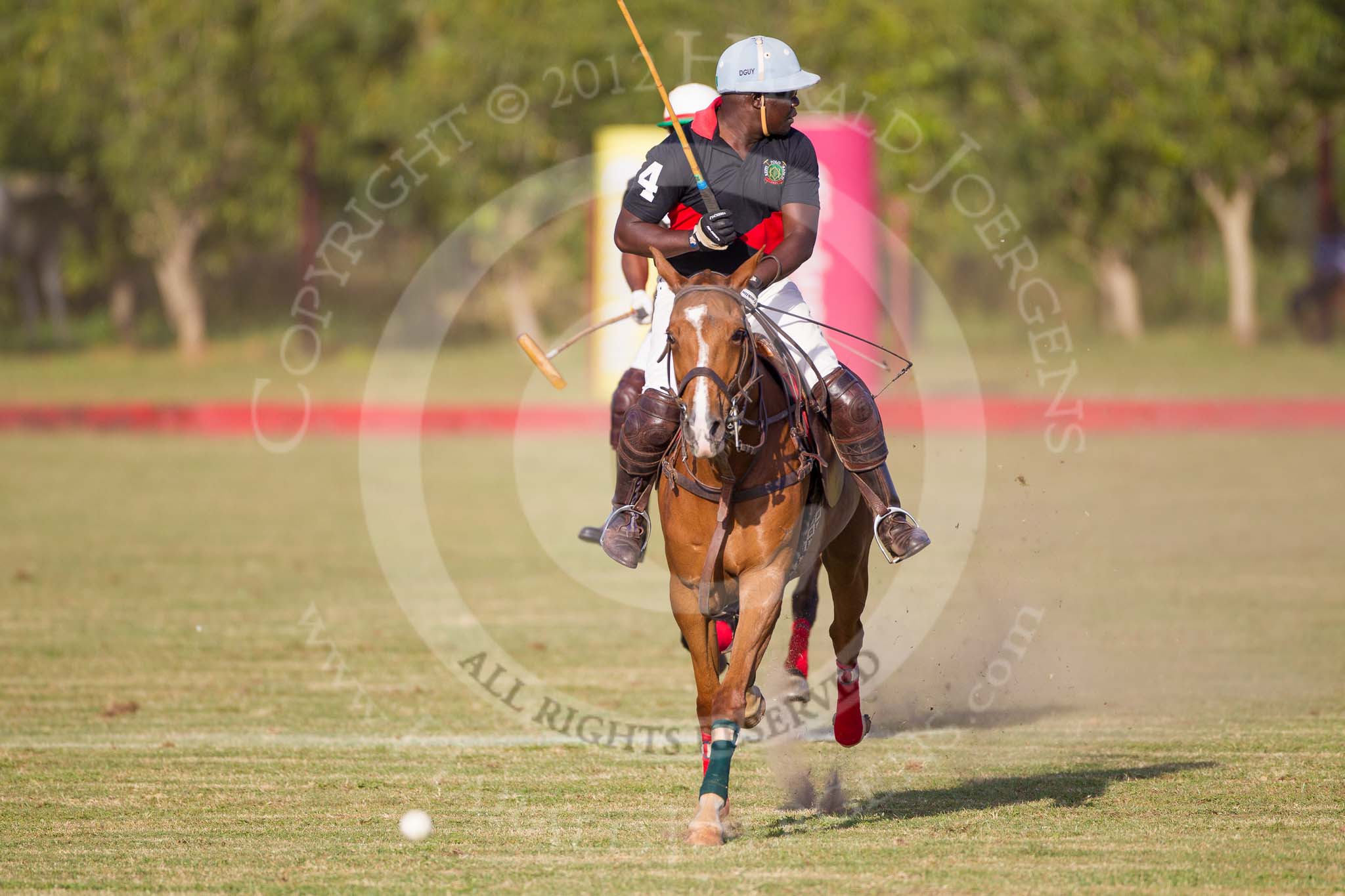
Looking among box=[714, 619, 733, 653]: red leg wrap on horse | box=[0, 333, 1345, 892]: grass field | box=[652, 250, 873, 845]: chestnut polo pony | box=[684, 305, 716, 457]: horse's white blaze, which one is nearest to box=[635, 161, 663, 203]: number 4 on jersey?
box=[652, 250, 873, 845]: chestnut polo pony

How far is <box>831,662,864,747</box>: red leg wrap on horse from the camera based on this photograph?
7.09m

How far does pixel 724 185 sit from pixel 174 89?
32757mm

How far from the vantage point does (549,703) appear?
898 centimetres

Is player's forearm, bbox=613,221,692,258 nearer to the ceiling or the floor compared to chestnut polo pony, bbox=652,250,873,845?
nearer to the ceiling

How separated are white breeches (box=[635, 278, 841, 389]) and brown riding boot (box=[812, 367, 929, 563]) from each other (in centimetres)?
8

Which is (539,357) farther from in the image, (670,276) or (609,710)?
(609,710)

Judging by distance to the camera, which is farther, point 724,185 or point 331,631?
point 331,631

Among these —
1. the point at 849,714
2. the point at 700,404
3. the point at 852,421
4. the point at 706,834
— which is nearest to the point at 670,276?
the point at 700,404

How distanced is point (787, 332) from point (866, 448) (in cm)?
56

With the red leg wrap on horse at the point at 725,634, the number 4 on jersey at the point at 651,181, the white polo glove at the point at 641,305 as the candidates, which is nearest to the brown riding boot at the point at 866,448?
the number 4 on jersey at the point at 651,181

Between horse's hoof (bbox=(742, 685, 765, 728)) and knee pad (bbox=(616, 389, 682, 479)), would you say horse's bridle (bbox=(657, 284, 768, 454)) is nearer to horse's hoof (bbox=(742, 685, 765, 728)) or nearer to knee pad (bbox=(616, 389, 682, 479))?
knee pad (bbox=(616, 389, 682, 479))

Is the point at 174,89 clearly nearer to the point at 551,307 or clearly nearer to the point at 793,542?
the point at 551,307

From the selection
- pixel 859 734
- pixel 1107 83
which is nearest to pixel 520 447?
pixel 859 734

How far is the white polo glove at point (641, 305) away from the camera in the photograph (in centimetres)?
834
